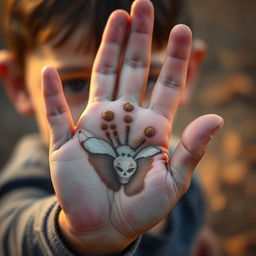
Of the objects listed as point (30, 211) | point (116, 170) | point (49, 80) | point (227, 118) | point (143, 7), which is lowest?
point (227, 118)

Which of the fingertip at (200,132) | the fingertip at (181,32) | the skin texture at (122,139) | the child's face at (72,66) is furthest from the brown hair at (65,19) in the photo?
the fingertip at (200,132)

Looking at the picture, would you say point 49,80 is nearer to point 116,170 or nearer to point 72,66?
point 116,170

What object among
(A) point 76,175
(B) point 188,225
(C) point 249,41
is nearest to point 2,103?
(B) point 188,225

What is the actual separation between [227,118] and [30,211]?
1.32m

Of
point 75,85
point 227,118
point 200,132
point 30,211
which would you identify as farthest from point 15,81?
point 227,118

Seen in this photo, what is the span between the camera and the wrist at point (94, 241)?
29.1 inches

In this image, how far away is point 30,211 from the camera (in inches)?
36.2

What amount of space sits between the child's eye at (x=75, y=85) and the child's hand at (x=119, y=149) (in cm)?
27

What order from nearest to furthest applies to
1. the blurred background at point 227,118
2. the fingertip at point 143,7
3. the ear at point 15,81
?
the fingertip at point 143,7
the ear at point 15,81
the blurred background at point 227,118

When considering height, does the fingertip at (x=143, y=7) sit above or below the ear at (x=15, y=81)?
above

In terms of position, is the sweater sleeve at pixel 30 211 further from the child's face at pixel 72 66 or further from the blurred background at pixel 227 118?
the blurred background at pixel 227 118

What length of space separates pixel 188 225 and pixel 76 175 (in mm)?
788

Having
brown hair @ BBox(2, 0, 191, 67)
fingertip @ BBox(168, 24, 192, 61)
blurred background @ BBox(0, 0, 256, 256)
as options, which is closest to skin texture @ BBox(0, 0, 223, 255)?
fingertip @ BBox(168, 24, 192, 61)

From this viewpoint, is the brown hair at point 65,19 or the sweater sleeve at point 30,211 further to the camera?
the brown hair at point 65,19
